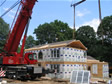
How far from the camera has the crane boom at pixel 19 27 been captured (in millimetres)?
15328

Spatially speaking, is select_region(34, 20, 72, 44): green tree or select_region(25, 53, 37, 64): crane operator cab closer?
select_region(25, 53, 37, 64): crane operator cab

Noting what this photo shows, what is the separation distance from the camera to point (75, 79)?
13.2m

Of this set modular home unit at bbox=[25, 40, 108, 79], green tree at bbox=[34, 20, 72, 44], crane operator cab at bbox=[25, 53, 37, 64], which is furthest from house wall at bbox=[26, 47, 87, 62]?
green tree at bbox=[34, 20, 72, 44]

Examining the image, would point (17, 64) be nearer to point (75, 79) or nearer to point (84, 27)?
point (75, 79)

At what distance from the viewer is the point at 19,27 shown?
15422mm

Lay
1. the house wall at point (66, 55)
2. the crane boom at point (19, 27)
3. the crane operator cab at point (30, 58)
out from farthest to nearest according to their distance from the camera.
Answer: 1. the house wall at point (66, 55)
2. the crane operator cab at point (30, 58)
3. the crane boom at point (19, 27)

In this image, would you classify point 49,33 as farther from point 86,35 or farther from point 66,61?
point 66,61

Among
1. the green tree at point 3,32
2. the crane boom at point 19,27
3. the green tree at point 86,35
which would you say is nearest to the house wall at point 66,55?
the crane boom at point 19,27

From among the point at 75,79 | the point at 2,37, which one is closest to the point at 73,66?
the point at 75,79

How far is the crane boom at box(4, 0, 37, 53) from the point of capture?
15328mm

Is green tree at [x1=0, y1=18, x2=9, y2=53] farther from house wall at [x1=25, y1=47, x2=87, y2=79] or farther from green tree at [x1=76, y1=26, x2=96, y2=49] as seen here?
Result: green tree at [x1=76, y1=26, x2=96, y2=49]

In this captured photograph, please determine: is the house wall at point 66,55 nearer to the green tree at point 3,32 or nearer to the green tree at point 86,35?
the green tree at point 3,32

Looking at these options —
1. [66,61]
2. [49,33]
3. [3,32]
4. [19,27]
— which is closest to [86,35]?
[49,33]

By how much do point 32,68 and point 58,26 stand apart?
127 feet
